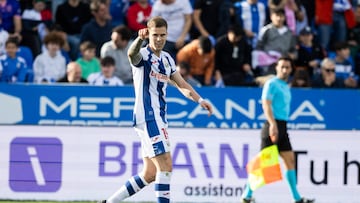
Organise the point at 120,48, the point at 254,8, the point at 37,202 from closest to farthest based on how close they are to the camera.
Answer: the point at 37,202 → the point at 120,48 → the point at 254,8

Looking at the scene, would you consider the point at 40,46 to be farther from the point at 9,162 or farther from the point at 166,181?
the point at 166,181

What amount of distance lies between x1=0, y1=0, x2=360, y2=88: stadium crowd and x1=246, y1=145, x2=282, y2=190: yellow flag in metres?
4.18

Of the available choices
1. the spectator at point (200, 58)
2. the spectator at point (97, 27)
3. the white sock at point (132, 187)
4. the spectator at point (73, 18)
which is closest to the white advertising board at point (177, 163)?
the white sock at point (132, 187)

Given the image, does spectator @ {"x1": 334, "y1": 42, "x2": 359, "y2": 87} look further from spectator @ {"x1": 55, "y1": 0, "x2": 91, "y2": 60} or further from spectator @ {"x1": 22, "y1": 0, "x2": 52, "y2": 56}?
spectator @ {"x1": 22, "y1": 0, "x2": 52, "y2": 56}

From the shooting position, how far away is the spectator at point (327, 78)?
57.3 feet

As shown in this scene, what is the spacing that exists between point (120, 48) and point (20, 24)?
200cm

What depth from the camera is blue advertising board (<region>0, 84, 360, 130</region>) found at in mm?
14680

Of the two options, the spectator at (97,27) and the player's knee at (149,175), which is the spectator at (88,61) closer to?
the spectator at (97,27)

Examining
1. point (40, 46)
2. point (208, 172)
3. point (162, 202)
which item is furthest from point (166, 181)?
point (40, 46)

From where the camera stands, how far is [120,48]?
55.9 feet

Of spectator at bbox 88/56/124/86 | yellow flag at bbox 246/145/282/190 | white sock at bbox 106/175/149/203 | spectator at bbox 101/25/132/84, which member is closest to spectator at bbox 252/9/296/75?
spectator at bbox 101/25/132/84

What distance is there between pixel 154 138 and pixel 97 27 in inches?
293

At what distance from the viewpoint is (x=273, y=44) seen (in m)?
17.9

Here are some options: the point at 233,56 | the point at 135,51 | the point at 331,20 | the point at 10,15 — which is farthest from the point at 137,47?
the point at 331,20
